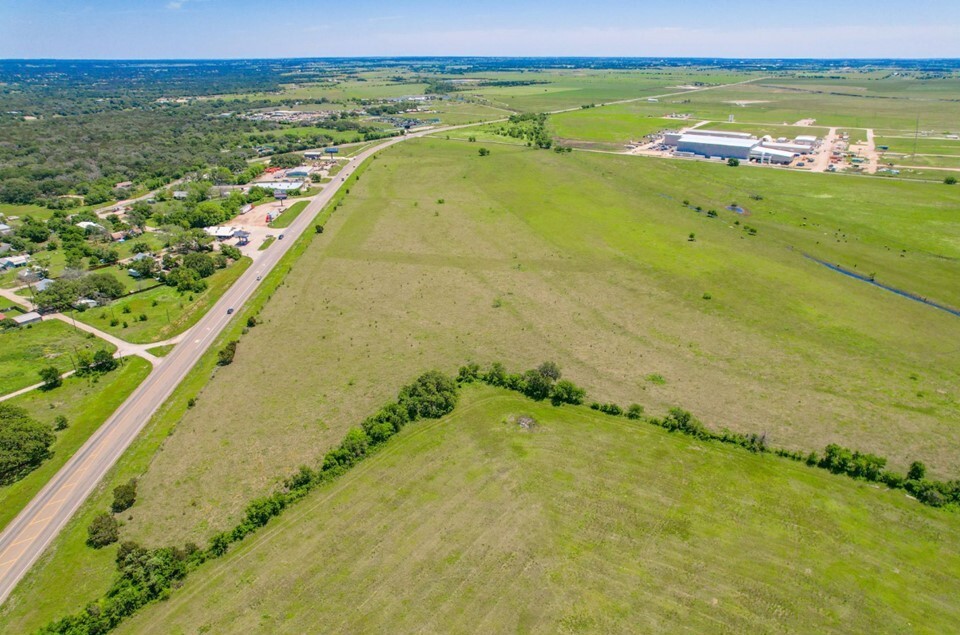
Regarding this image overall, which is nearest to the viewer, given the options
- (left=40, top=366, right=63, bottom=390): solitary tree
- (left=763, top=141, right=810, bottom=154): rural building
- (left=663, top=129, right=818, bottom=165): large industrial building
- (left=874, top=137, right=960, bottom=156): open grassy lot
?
(left=40, top=366, right=63, bottom=390): solitary tree

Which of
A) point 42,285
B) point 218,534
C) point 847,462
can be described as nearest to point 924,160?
point 847,462

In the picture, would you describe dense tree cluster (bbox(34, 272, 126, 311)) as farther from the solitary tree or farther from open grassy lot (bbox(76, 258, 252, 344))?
the solitary tree

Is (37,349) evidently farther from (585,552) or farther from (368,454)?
(585,552)

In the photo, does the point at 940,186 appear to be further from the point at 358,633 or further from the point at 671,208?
the point at 358,633

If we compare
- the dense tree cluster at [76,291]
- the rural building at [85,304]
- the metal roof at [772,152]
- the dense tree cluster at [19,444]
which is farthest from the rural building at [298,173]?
the metal roof at [772,152]

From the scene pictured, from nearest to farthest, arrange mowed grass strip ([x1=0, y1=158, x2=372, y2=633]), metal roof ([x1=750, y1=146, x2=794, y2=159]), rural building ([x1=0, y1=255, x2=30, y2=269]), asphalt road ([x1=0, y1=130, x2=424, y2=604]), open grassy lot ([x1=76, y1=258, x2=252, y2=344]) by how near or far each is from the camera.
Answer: mowed grass strip ([x1=0, y1=158, x2=372, y2=633]) → asphalt road ([x1=0, y1=130, x2=424, y2=604]) → open grassy lot ([x1=76, y1=258, x2=252, y2=344]) → rural building ([x1=0, y1=255, x2=30, y2=269]) → metal roof ([x1=750, y1=146, x2=794, y2=159])

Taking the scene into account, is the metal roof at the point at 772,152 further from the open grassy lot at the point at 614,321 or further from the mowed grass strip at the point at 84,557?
the mowed grass strip at the point at 84,557

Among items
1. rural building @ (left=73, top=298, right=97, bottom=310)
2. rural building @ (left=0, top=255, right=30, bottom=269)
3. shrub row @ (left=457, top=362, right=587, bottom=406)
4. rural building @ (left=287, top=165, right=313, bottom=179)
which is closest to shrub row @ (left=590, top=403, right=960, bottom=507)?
shrub row @ (left=457, top=362, right=587, bottom=406)

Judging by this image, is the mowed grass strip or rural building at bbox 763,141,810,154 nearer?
the mowed grass strip
